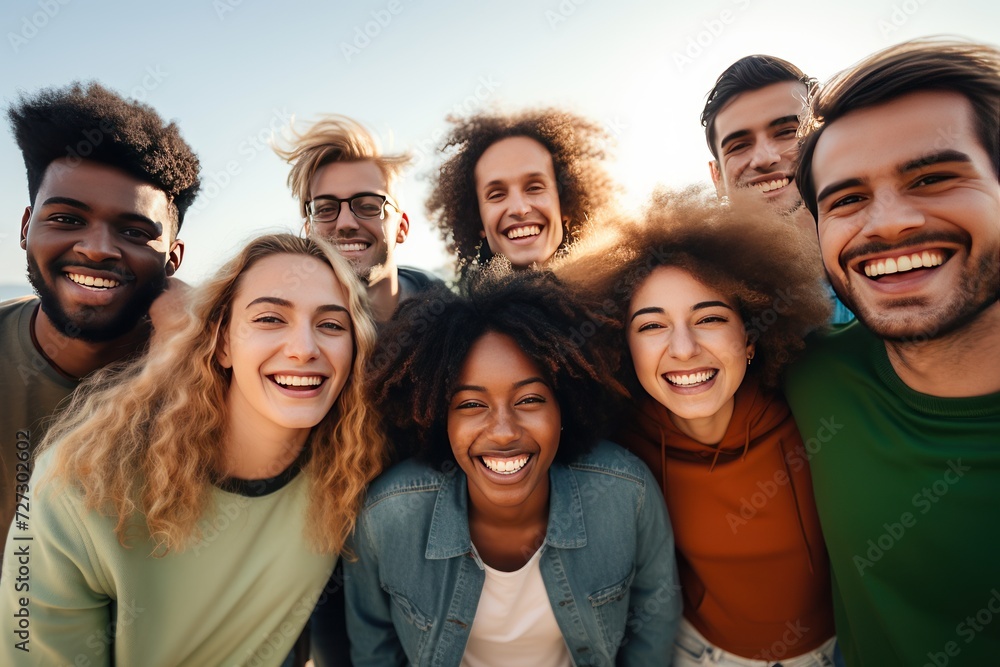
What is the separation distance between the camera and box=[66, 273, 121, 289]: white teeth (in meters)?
3.54

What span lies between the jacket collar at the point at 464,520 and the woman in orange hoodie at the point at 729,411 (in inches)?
21.9

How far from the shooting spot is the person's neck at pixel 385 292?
493cm

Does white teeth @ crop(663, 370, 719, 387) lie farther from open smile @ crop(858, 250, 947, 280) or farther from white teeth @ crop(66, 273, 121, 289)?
white teeth @ crop(66, 273, 121, 289)

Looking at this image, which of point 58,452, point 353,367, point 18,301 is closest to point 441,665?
point 353,367

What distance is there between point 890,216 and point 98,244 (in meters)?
4.32

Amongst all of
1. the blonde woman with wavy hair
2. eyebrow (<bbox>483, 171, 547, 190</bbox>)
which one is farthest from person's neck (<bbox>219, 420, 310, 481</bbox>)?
eyebrow (<bbox>483, 171, 547, 190</bbox>)

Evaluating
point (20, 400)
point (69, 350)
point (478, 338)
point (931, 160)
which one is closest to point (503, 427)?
point (478, 338)

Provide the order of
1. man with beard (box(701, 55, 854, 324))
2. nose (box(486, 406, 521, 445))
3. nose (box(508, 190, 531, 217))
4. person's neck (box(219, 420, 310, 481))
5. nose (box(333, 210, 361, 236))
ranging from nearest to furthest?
nose (box(486, 406, 521, 445)) < person's neck (box(219, 420, 310, 481)) < man with beard (box(701, 55, 854, 324)) < nose (box(508, 190, 531, 217)) < nose (box(333, 210, 361, 236))

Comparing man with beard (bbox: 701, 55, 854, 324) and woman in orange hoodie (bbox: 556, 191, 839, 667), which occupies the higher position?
man with beard (bbox: 701, 55, 854, 324)

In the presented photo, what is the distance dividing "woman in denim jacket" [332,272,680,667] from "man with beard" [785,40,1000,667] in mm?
957

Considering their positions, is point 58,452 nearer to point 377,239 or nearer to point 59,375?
point 59,375

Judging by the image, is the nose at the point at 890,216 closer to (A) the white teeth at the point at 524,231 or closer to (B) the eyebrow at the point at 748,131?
(B) the eyebrow at the point at 748,131

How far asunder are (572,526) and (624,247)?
5.23 feet

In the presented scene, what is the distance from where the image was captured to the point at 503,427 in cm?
281
